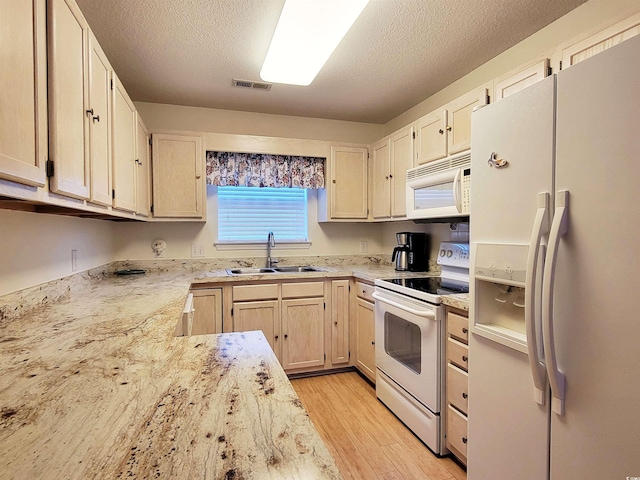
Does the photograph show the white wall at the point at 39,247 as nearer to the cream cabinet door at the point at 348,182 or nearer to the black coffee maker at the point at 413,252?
the cream cabinet door at the point at 348,182

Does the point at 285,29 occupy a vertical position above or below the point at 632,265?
above

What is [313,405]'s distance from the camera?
2432 millimetres

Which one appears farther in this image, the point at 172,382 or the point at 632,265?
the point at 632,265

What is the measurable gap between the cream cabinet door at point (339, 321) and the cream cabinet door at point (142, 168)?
1.63m

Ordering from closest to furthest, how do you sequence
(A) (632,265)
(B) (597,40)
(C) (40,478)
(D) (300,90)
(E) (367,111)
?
1. (C) (40,478)
2. (A) (632,265)
3. (B) (597,40)
4. (D) (300,90)
5. (E) (367,111)

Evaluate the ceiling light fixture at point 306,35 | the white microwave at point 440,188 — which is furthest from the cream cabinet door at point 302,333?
the ceiling light fixture at point 306,35

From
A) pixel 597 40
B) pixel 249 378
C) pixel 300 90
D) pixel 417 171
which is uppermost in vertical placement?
pixel 300 90

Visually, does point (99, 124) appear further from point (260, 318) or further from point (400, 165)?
point (400, 165)

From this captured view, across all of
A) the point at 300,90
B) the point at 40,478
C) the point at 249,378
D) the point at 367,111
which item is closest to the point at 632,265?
the point at 249,378

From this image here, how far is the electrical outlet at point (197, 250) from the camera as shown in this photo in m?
3.13

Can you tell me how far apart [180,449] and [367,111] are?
3.22 m

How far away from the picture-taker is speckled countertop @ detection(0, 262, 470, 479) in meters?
0.51

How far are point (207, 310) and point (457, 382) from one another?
1848 millimetres

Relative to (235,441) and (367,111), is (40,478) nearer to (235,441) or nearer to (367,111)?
(235,441)
